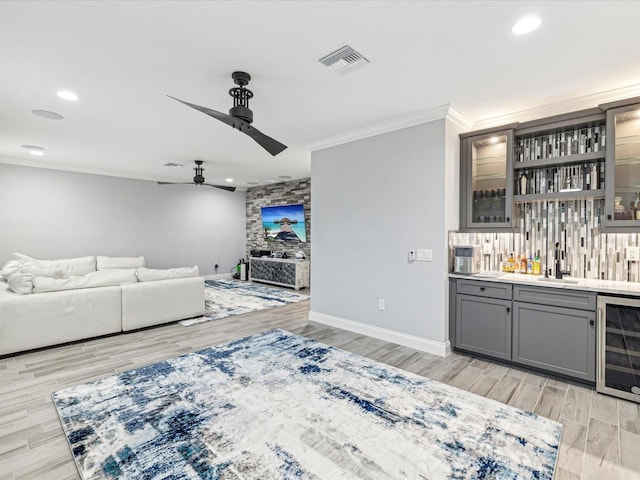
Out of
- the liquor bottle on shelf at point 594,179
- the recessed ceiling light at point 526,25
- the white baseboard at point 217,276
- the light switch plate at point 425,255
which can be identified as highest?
the recessed ceiling light at point 526,25

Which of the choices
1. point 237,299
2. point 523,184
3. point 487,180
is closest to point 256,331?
point 237,299

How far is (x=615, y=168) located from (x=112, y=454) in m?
4.39

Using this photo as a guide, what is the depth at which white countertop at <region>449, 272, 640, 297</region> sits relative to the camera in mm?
2598

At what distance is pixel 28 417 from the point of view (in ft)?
7.63

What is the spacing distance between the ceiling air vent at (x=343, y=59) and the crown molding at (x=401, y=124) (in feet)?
4.21

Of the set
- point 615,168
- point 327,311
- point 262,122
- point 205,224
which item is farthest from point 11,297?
point 615,168

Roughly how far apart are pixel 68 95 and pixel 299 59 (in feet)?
7.84

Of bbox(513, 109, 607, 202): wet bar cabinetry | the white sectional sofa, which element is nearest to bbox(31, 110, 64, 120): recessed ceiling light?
the white sectional sofa

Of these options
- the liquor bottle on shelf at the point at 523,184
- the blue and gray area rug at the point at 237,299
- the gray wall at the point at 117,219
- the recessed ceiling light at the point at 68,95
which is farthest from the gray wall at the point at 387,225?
the gray wall at the point at 117,219

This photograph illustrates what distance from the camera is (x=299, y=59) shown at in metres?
2.40

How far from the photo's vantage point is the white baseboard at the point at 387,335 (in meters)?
3.48

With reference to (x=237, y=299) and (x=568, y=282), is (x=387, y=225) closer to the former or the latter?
(x=568, y=282)

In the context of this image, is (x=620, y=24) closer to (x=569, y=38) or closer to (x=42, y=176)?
(x=569, y=38)

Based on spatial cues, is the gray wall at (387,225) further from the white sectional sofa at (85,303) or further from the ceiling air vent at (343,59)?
the white sectional sofa at (85,303)
